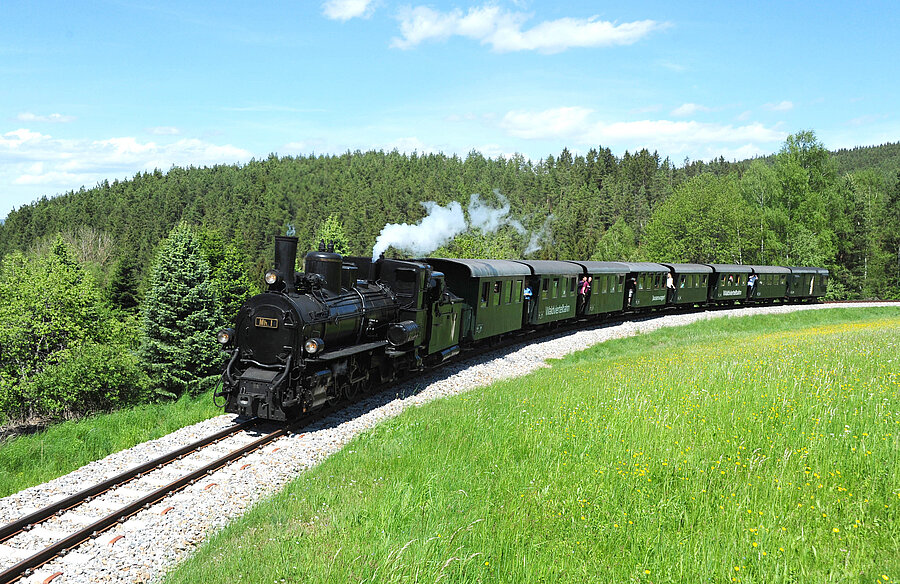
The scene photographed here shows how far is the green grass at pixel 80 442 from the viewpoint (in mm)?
10539

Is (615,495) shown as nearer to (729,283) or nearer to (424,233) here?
(424,233)

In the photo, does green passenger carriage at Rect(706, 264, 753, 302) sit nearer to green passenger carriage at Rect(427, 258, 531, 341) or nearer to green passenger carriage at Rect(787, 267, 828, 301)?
green passenger carriage at Rect(787, 267, 828, 301)

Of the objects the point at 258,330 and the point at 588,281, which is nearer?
the point at 258,330

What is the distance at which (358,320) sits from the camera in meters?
13.4

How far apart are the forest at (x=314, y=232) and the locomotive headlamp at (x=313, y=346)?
8.35 ft

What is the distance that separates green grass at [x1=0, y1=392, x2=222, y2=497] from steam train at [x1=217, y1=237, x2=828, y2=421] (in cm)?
198

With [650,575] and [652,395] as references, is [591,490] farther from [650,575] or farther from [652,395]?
[652,395]

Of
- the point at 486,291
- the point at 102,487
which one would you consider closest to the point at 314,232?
the point at 486,291

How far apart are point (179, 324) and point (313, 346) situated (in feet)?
59.8

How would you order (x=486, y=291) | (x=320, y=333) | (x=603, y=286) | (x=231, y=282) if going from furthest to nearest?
(x=231, y=282)
(x=603, y=286)
(x=486, y=291)
(x=320, y=333)

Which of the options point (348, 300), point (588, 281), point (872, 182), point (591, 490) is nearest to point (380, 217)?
point (872, 182)

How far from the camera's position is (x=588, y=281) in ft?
90.2

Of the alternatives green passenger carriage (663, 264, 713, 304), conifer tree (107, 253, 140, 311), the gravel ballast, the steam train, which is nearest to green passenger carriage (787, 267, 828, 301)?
green passenger carriage (663, 264, 713, 304)

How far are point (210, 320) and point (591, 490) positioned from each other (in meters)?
23.8
